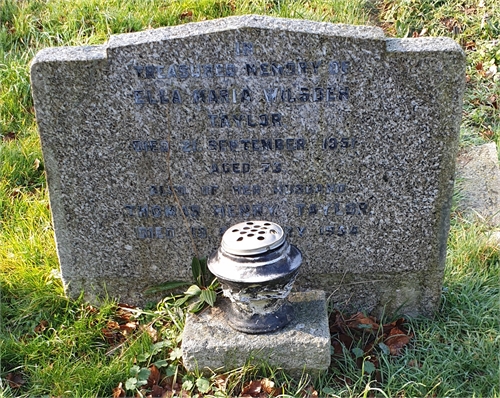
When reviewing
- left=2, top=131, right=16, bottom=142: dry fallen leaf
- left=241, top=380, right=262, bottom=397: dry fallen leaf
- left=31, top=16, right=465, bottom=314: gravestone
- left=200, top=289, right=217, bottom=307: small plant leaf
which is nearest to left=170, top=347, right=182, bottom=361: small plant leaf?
left=200, top=289, right=217, bottom=307: small plant leaf

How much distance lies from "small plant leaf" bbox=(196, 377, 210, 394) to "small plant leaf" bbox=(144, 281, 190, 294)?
609mm

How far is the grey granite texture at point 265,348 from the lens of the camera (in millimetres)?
2779

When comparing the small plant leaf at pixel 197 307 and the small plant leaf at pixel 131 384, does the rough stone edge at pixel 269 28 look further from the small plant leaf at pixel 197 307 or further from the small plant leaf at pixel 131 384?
the small plant leaf at pixel 131 384

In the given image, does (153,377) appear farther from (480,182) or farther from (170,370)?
(480,182)

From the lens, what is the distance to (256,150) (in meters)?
3.02

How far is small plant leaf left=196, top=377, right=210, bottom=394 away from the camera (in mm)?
2771

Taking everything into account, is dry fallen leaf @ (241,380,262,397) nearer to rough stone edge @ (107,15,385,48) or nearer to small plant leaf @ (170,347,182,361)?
small plant leaf @ (170,347,182,361)

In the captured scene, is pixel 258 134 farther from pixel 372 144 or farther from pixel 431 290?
pixel 431 290

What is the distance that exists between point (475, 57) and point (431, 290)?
2854mm

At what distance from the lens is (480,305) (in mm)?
3213

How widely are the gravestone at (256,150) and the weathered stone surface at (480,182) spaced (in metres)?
0.93

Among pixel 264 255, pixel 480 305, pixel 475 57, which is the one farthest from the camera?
pixel 475 57

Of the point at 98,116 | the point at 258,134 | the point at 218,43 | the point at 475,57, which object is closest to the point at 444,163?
the point at 258,134

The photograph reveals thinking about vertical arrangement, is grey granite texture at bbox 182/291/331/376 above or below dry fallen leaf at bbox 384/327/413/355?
above
